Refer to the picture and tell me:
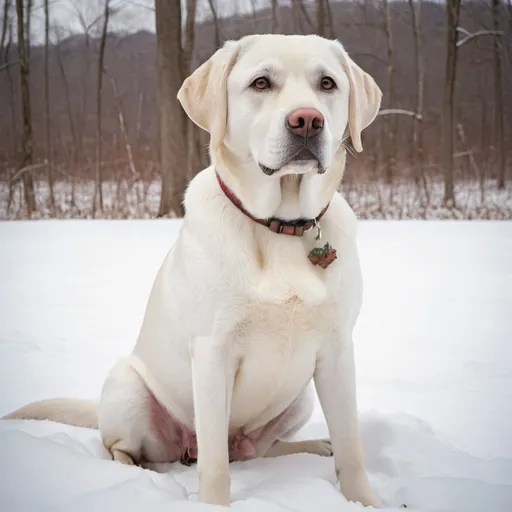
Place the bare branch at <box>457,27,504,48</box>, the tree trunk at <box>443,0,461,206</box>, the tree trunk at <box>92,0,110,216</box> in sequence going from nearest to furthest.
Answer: the bare branch at <box>457,27,504,48</box> → the tree trunk at <box>443,0,461,206</box> → the tree trunk at <box>92,0,110,216</box>

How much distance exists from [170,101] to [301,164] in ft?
19.2

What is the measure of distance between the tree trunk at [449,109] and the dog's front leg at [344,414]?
5424 millimetres

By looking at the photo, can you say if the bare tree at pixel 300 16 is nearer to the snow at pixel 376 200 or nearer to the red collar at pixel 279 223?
the snow at pixel 376 200

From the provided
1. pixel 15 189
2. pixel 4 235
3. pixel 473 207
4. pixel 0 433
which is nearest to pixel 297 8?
pixel 473 207

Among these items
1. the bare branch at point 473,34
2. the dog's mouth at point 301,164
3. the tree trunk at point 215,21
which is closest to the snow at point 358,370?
the dog's mouth at point 301,164

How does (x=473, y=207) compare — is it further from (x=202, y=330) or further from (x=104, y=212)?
(x=202, y=330)

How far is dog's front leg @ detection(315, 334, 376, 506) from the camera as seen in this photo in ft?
5.11

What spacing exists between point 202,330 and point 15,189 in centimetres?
381

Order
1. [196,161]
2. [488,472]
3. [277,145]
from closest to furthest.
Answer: [277,145] < [488,472] < [196,161]

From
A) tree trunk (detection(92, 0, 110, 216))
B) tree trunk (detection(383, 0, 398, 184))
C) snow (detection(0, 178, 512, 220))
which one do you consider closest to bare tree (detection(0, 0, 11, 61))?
snow (detection(0, 178, 512, 220))

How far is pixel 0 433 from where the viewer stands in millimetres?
1532

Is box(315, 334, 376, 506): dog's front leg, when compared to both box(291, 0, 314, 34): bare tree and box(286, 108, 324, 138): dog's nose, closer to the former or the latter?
box(286, 108, 324, 138): dog's nose

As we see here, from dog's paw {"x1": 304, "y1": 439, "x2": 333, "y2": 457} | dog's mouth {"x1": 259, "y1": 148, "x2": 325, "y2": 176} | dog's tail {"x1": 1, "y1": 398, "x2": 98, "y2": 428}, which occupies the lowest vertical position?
dog's paw {"x1": 304, "y1": 439, "x2": 333, "y2": 457}

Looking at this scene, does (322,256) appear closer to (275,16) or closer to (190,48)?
(275,16)
